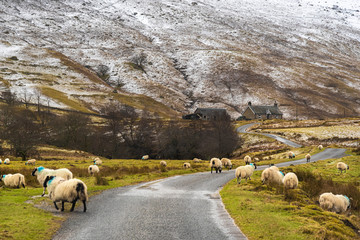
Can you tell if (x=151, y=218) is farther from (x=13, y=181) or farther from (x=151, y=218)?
(x=13, y=181)

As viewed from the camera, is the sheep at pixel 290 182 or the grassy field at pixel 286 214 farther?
the sheep at pixel 290 182

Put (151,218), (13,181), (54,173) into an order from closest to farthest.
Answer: (151,218) → (54,173) → (13,181)

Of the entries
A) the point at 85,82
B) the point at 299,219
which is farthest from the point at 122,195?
the point at 85,82

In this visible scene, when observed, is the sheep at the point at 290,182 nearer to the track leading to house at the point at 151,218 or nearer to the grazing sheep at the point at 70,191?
the track leading to house at the point at 151,218

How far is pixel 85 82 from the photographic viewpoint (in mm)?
195000

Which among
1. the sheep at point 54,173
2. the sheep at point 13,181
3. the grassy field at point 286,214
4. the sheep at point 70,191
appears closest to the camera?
the grassy field at point 286,214

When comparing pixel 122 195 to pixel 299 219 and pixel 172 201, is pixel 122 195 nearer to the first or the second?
pixel 172 201

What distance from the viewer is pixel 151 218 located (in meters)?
14.2

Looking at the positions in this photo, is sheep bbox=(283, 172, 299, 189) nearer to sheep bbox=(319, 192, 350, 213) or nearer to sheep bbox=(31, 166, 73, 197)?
sheep bbox=(319, 192, 350, 213)

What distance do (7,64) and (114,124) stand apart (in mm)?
138070

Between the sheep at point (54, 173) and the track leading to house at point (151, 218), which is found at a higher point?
the sheep at point (54, 173)

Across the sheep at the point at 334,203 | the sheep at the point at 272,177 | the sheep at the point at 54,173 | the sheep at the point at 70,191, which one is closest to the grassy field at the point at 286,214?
the sheep at the point at 334,203

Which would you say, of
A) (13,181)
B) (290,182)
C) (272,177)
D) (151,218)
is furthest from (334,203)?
(13,181)

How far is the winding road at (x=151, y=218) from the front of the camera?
1170cm
